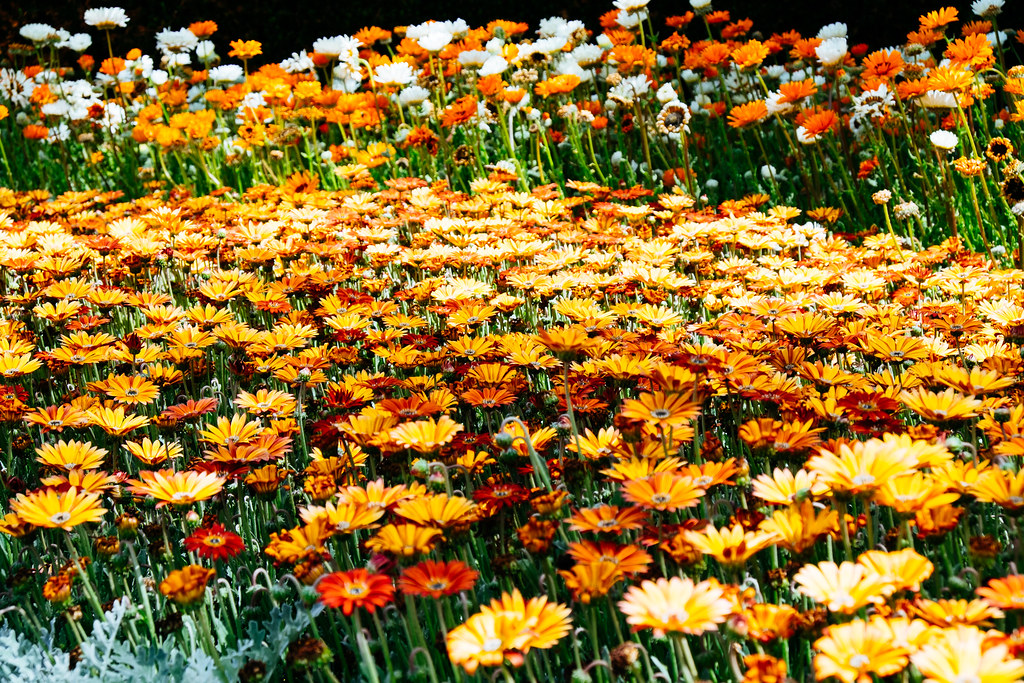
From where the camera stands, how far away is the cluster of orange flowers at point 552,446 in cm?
129

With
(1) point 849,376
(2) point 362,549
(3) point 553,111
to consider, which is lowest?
(2) point 362,549

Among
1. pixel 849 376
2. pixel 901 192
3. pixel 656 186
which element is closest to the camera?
pixel 849 376

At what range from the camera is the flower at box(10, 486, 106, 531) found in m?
1.58

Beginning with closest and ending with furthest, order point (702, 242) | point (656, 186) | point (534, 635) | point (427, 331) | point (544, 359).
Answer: point (534, 635)
point (544, 359)
point (427, 331)
point (702, 242)
point (656, 186)

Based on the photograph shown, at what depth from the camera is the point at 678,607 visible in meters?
1.16

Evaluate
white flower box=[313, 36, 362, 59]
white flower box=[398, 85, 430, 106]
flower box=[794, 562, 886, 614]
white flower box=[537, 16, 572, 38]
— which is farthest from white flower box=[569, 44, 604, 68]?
flower box=[794, 562, 886, 614]

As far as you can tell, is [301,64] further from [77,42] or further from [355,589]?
[355,589]

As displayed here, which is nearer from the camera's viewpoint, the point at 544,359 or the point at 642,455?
the point at 642,455

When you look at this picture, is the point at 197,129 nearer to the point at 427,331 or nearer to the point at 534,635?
the point at 427,331

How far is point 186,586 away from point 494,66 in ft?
14.9

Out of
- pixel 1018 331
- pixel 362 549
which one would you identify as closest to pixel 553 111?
pixel 1018 331

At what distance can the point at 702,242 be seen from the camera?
3.98 metres

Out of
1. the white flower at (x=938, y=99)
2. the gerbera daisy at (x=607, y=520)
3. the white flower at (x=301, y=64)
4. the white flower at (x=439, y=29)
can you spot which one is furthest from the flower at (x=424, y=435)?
the white flower at (x=301, y=64)

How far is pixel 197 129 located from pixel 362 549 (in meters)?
4.40
